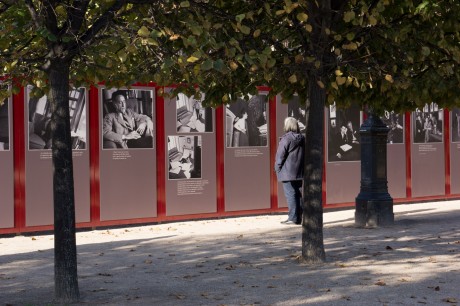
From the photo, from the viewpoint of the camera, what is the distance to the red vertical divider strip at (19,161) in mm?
13898

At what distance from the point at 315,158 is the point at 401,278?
1757mm

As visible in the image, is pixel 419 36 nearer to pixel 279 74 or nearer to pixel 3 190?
pixel 279 74

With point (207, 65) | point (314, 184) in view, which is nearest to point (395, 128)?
point (314, 184)

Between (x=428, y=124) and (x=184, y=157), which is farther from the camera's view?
(x=428, y=124)

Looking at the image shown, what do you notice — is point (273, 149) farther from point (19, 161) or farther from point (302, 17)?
point (302, 17)

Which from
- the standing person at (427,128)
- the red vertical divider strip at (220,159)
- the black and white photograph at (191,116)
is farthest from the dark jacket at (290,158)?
the standing person at (427,128)

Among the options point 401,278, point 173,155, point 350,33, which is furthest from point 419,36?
point 173,155

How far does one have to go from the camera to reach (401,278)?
965 centimetres

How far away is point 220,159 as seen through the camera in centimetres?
1608

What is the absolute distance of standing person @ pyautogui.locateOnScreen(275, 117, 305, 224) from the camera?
14977 millimetres

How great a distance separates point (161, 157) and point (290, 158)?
2092 mm

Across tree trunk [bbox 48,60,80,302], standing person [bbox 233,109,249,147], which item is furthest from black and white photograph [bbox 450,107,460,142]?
tree trunk [bbox 48,60,80,302]

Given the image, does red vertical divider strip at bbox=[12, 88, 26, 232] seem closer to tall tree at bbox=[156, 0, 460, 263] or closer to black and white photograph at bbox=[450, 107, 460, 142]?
tall tree at bbox=[156, 0, 460, 263]

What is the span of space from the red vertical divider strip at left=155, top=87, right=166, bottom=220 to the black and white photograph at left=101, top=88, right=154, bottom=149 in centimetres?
12
